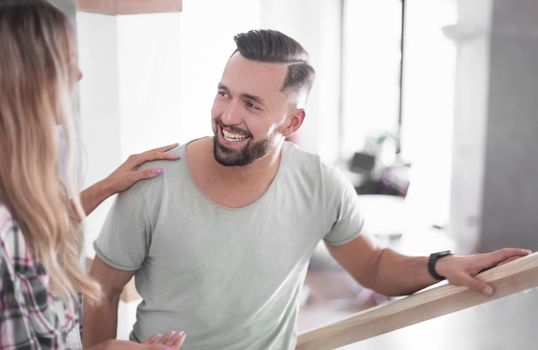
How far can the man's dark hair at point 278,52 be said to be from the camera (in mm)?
1188

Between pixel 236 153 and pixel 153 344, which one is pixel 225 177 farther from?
pixel 153 344

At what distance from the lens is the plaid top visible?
71cm

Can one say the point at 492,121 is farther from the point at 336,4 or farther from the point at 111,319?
the point at 336,4

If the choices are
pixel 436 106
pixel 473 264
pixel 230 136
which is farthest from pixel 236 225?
pixel 436 106

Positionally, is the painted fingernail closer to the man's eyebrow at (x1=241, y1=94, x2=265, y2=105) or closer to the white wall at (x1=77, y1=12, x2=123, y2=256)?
the man's eyebrow at (x1=241, y1=94, x2=265, y2=105)

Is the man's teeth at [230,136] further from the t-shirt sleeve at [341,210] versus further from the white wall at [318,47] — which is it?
the white wall at [318,47]

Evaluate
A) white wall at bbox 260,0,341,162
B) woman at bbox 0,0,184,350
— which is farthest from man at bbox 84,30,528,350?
white wall at bbox 260,0,341,162

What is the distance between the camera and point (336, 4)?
2734 millimetres

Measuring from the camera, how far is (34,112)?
0.75m

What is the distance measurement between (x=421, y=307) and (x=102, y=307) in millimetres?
550

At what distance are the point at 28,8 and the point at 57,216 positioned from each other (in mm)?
239

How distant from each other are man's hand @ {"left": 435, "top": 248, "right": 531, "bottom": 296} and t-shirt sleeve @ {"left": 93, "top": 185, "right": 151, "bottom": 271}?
0.51 meters

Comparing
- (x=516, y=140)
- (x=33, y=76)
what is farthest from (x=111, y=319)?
(x=516, y=140)

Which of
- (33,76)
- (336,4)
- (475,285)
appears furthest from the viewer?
(336,4)
